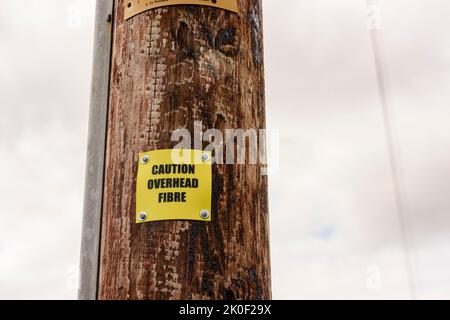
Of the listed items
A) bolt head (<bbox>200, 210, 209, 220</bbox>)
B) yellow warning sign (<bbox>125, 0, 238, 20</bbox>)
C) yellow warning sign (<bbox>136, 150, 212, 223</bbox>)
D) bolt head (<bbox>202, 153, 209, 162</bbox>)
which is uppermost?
yellow warning sign (<bbox>125, 0, 238, 20</bbox>)

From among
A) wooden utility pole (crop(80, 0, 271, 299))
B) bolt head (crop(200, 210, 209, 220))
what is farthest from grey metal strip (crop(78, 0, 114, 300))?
bolt head (crop(200, 210, 209, 220))

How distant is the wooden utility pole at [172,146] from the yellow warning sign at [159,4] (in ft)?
0.04

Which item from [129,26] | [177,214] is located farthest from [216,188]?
[129,26]

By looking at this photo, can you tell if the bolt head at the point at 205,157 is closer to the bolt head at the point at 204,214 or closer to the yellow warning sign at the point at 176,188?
the yellow warning sign at the point at 176,188

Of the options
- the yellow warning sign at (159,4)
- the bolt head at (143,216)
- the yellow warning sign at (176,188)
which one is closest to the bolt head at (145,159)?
the yellow warning sign at (176,188)

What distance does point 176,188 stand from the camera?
6.10ft

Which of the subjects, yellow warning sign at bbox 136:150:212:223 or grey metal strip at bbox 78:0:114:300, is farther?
grey metal strip at bbox 78:0:114:300

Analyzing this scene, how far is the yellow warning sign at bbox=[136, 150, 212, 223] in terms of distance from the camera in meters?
1.85

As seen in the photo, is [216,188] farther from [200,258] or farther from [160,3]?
[160,3]

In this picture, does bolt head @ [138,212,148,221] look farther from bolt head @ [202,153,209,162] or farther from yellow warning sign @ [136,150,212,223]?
bolt head @ [202,153,209,162]

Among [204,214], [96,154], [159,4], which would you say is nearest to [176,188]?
[204,214]

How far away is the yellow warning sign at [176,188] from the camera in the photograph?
6.08 feet

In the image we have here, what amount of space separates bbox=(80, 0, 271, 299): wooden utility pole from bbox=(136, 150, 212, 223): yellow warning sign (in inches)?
0.9
